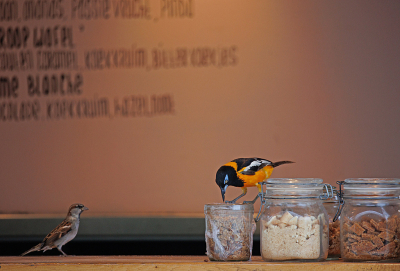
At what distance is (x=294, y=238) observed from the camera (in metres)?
0.75

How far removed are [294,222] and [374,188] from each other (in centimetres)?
16

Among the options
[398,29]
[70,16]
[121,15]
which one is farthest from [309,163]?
[70,16]

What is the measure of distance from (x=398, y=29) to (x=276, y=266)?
1.86 meters

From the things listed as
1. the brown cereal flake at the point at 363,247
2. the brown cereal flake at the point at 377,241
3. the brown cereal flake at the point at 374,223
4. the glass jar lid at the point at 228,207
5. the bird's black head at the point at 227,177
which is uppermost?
the bird's black head at the point at 227,177

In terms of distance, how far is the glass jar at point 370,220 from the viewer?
0.75m

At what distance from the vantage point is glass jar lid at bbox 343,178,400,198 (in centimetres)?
78

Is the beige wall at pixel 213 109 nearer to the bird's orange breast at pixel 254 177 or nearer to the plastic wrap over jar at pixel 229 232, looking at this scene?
the bird's orange breast at pixel 254 177

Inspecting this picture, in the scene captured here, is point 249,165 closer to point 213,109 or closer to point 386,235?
point 386,235

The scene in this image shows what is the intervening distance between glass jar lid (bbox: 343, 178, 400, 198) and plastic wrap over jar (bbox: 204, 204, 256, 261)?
0.20m

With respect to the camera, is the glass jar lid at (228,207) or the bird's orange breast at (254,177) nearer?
the glass jar lid at (228,207)

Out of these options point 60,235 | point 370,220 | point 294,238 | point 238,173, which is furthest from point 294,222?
point 60,235

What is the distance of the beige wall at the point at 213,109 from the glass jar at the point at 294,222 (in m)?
1.48

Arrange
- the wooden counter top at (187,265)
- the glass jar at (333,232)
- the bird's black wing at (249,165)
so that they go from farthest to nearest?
the bird's black wing at (249,165), the glass jar at (333,232), the wooden counter top at (187,265)

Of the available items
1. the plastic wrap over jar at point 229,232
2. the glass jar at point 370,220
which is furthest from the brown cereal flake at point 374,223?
the plastic wrap over jar at point 229,232
